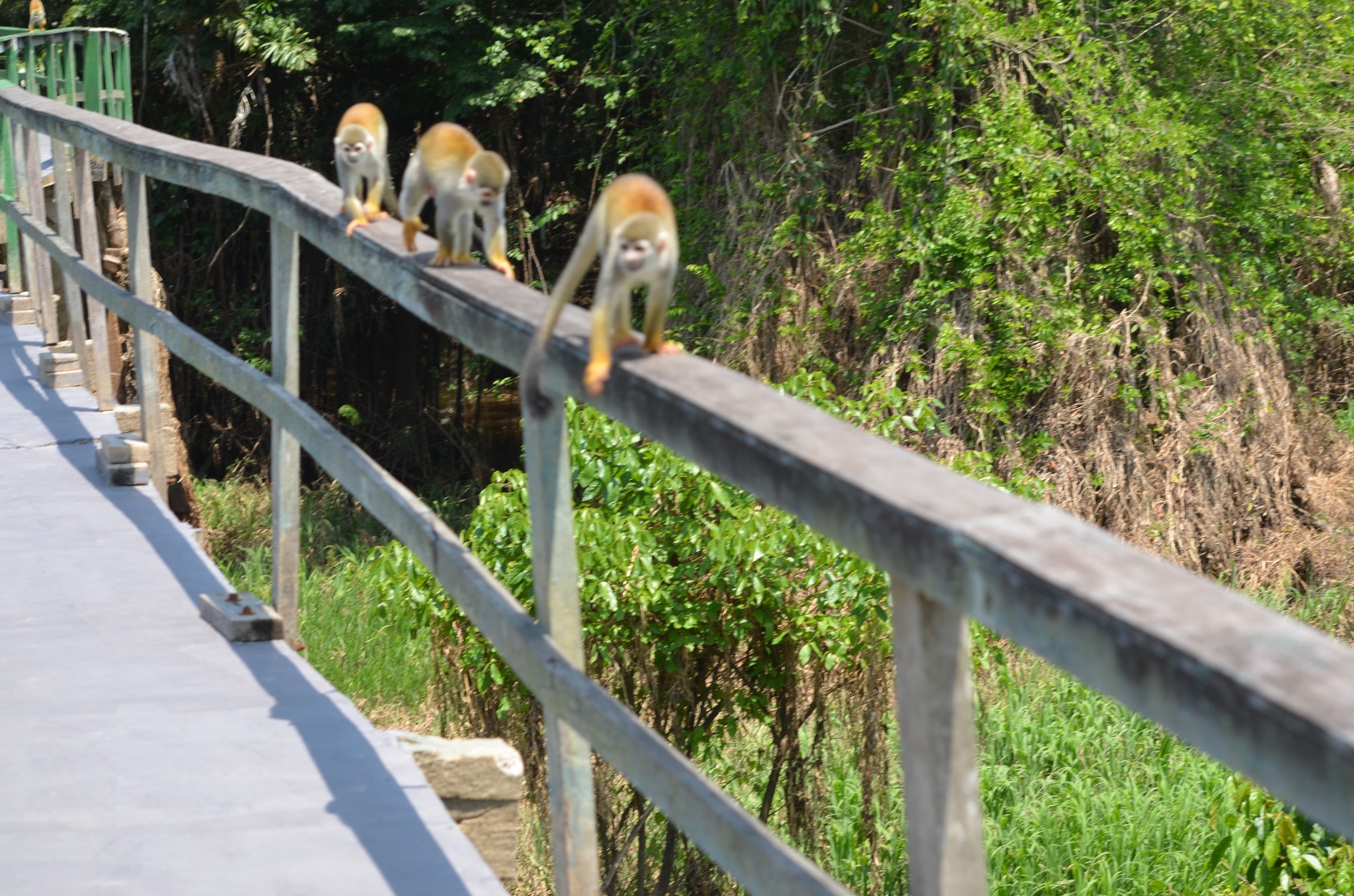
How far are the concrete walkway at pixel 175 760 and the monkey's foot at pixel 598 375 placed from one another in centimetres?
82

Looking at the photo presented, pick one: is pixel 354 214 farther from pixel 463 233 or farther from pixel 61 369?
pixel 61 369

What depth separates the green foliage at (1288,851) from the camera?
4.18 metres

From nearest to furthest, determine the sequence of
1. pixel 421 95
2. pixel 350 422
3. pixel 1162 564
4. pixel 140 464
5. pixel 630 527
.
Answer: pixel 1162 564 → pixel 140 464 → pixel 630 527 → pixel 421 95 → pixel 350 422

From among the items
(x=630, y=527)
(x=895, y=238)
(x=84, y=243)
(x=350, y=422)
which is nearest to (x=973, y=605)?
(x=84, y=243)

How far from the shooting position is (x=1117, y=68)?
925 centimetres

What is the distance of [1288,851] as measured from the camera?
13.8ft

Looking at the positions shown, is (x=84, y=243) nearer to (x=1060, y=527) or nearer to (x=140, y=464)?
(x=140, y=464)

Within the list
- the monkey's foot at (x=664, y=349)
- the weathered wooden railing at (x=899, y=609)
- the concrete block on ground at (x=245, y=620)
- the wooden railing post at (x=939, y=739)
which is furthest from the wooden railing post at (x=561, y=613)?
the concrete block on ground at (x=245, y=620)

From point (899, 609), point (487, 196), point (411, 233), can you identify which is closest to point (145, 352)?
point (411, 233)

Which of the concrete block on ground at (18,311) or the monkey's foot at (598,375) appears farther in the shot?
the concrete block on ground at (18,311)

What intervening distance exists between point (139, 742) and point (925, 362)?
7.06 metres

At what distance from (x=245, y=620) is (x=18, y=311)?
424 centimetres

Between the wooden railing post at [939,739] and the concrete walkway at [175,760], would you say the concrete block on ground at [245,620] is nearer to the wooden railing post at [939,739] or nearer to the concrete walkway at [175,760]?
the concrete walkway at [175,760]

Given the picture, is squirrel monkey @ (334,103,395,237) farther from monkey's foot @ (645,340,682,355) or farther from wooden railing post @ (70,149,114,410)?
wooden railing post @ (70,149,114,410)
